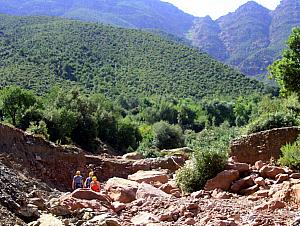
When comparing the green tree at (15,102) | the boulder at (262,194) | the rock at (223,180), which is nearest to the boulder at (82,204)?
the rock at (223,180)

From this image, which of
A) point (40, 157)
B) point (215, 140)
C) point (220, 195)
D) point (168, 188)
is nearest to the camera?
point (220, 195)

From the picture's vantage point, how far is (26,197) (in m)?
9.32

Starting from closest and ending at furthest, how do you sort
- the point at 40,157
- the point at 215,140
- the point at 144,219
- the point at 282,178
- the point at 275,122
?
the point at 144,219 → the point at 282,178 → the point at 40,157 → the point at 275,122 → the point at 215,140

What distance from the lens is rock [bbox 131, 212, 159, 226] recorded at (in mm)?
8508

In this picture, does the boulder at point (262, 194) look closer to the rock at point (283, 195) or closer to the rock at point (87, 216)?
the rock at point (283, 195)

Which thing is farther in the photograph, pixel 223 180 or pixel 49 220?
pixel 223 180

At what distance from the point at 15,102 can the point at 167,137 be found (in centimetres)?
1662

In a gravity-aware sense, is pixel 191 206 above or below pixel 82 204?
above

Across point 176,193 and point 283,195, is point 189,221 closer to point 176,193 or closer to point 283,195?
point 283,195

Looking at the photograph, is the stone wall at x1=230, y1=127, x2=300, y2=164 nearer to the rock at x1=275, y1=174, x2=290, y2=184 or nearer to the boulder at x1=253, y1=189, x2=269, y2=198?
the rock at x1=275, y1=174, x2=290, y2=184

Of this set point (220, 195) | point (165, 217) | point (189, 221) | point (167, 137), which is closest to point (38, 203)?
point (165, 217)

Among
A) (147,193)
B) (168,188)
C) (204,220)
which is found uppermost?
(204,220)

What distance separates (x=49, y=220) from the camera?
7.98 m

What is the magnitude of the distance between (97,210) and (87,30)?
76.8 meters
